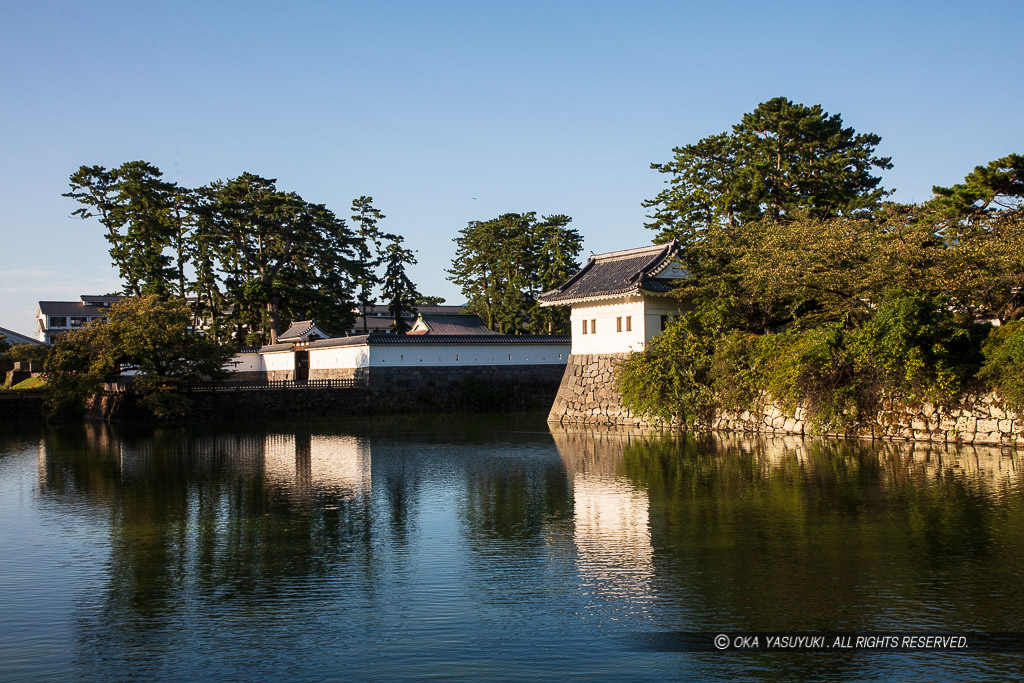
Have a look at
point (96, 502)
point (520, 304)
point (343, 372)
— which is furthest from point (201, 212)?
point (96, 502)

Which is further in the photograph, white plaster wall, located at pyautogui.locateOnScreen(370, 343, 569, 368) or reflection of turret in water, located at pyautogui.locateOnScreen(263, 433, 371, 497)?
white plaster wall, located at pyautogui.locateOnScreen(370, 343, 569, 368)

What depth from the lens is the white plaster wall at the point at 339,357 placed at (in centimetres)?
3756

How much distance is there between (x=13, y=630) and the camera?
7.71 metres

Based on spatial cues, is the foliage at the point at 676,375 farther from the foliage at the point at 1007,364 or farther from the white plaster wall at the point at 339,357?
the white plaster wall at the point at 339,357

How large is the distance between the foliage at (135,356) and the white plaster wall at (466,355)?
742 cm

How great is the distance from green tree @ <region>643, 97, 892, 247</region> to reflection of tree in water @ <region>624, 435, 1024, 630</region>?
15.2 metres

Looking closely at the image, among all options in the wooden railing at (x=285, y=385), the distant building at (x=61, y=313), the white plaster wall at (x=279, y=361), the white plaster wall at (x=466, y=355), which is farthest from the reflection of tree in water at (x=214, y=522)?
the distant building at (x=61, y=313)

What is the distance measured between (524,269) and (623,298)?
21.6 m

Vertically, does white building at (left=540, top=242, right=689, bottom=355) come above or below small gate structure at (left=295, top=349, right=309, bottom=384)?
above

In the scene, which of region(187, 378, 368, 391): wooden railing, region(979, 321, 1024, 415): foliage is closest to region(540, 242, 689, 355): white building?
region(979, 321, 1024, 415): foliage

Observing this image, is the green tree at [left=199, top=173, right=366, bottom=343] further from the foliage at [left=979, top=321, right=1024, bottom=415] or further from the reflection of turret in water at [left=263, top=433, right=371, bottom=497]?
the foliage at [left=979, top=321, right=1024, bottom=415]

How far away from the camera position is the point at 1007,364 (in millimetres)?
17281

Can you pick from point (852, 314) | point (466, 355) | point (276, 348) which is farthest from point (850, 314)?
point (276, 348)

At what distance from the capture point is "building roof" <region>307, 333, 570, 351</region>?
37.6m
